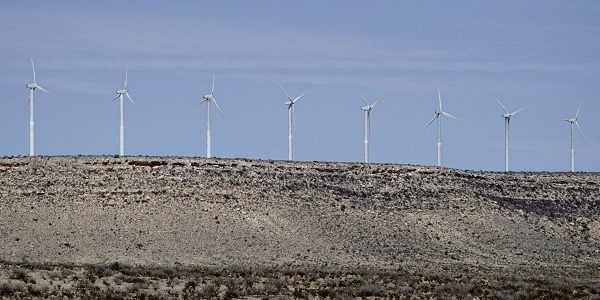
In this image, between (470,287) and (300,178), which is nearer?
(470,287)

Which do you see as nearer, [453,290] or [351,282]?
[453,290]

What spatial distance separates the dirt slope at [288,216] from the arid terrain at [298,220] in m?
0.15

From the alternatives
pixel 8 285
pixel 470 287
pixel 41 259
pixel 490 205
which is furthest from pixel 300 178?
pixel 8 285

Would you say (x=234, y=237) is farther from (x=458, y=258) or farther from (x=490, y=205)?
(x=490, y=205)

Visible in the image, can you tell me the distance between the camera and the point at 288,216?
113062 millimetres

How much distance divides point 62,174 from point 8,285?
44720 mm

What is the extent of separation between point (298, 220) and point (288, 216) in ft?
2.92

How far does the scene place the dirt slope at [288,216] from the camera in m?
103

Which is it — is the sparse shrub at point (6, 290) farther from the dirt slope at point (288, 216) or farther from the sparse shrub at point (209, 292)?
the dirt slope at point (288, 216)

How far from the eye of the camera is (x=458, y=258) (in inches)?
4321

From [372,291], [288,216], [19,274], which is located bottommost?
[372,291]

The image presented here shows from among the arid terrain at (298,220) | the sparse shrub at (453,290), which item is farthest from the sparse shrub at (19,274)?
the sparse shrub at (453,290)

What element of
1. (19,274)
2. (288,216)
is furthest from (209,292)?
(288,216)

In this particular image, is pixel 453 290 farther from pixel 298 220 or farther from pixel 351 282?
pixel 298 220
